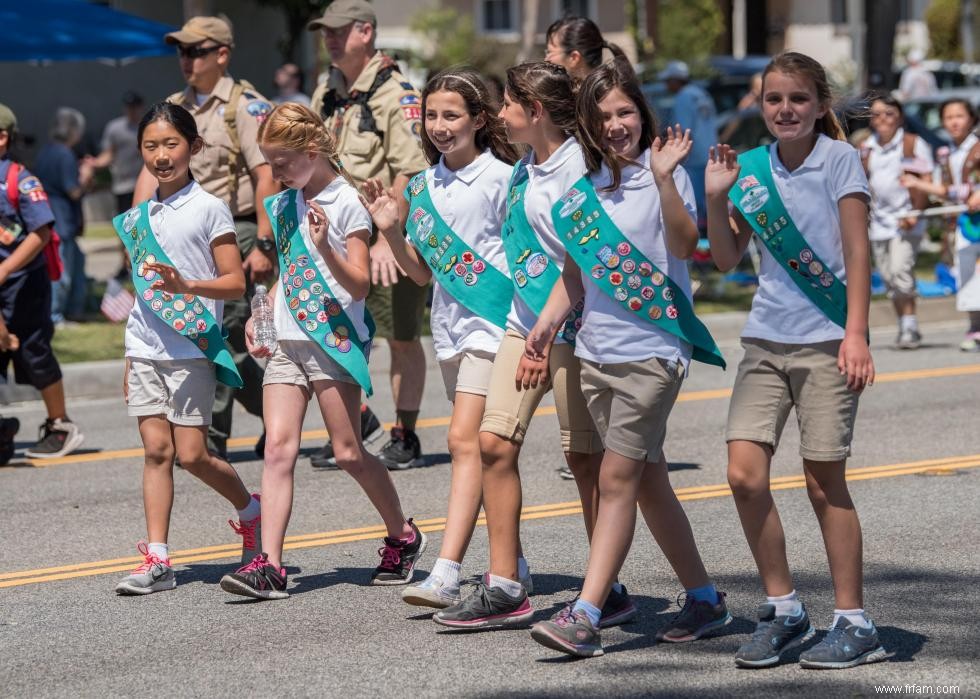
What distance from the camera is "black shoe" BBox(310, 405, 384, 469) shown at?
29.6 feet

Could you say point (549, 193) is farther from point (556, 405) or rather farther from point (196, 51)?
point (196, 51)

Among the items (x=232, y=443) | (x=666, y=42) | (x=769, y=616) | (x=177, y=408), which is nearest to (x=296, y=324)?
(x=177, y=408)

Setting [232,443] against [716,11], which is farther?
[716,11]

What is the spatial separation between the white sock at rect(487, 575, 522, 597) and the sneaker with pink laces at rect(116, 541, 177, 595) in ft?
4.85

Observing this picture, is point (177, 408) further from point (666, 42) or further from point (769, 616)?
point (666, 42)

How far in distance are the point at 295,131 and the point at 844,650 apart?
265 centimetres

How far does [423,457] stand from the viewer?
9281mm

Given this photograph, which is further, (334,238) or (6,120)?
(6,120)

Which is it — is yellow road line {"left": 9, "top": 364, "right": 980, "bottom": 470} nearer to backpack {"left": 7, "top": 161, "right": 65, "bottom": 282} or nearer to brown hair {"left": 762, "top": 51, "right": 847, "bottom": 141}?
backpack {"left": 7, "top": 161, "right": 65, "bottom": 282}

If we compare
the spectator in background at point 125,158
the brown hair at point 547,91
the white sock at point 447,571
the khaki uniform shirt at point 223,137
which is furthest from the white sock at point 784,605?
the spectator in background at point 125,158

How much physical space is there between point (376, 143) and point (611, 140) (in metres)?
3.62

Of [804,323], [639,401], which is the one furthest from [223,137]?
[804,323]

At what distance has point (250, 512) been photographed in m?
6.56

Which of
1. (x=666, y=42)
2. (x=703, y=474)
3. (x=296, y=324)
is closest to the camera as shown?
(x=296, y=324)
